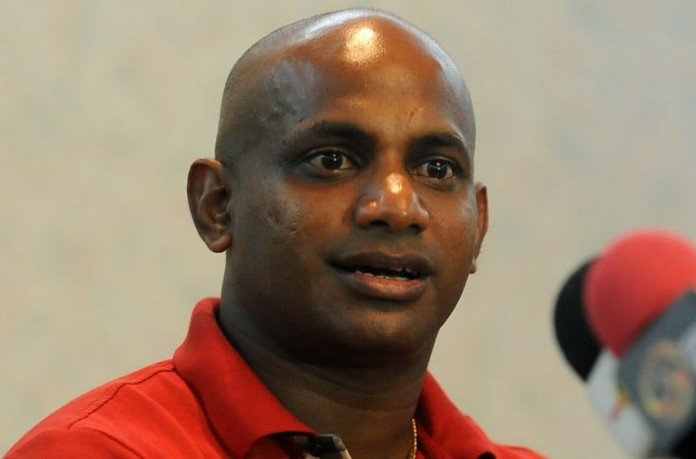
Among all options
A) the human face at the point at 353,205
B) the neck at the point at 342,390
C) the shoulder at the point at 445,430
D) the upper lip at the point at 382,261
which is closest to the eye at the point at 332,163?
the human face at the point at 353,205

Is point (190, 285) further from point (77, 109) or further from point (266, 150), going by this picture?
point (266, 150)

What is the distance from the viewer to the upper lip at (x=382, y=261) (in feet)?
4.97

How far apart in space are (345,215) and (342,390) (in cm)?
24

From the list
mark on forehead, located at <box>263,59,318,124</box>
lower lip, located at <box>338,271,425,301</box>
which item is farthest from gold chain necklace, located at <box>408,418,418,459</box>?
mark on forehead, located at <box>263,59,318,124</box>

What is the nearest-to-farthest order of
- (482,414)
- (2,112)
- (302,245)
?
(302,245) → (2,112) → (482,414)

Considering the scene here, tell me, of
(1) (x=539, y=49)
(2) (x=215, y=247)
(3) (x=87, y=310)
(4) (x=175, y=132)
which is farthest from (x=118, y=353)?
(1) (x=539, y=49)

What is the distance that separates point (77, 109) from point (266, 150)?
2.81 feet

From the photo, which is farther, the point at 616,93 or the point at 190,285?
the point at 616,93

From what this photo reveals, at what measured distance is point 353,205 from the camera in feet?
5.03

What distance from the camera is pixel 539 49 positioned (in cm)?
288

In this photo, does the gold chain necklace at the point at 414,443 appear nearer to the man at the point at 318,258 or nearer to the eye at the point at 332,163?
the man at the point at 318,258

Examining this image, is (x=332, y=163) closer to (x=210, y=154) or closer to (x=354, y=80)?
(x=354, y=80)

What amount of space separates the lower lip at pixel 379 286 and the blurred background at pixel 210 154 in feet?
3.20

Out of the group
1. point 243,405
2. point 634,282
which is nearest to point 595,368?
point 634,282
